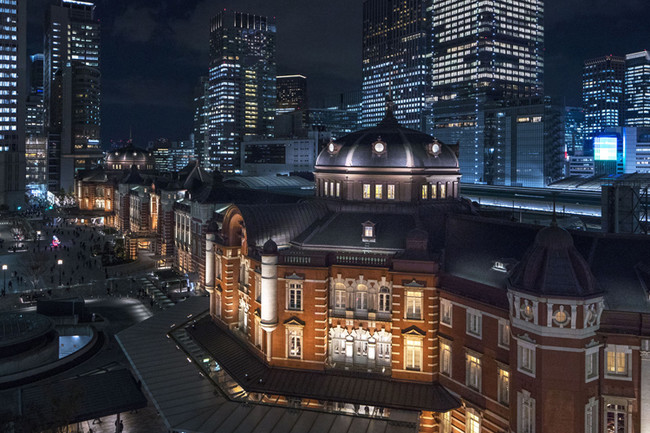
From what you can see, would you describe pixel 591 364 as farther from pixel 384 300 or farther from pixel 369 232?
pixel 369 232

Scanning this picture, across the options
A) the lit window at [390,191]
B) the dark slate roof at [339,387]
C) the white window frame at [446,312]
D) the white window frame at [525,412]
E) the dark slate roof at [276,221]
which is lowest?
the dark slate roof at [339,387]

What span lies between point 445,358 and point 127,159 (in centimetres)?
15396

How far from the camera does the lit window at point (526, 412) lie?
3634 centimetres

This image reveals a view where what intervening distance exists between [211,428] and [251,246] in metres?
17.6

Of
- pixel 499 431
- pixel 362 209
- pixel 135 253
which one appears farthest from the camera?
pixel 135 253

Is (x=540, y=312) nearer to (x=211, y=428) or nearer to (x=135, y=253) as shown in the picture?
(x=211, y=428)

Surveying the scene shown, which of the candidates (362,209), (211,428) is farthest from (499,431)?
(362,209)

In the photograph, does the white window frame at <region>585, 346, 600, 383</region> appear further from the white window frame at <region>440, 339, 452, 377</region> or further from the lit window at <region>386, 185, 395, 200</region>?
the lit window at <region>386, 185, 395, 200</region>

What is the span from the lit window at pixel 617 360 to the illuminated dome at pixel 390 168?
79.2ft

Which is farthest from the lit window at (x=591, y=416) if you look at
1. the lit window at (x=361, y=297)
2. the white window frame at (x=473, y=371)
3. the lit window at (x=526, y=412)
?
the lit window at (x=361, y=297)

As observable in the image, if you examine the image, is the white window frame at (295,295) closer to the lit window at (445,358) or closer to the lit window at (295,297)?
the lit window at (295,297)

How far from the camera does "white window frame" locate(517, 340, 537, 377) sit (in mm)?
36219

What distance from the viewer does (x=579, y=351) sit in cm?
3519

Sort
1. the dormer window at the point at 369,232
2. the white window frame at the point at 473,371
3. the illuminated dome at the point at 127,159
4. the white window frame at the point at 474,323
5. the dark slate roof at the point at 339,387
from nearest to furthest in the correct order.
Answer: the white window frame at the point at 473,371
the white window frame at the point at 474,323
the dark slate roof at the point at 339,387
the dormer window at the point at 369,232
the illuminated dome at the point at 127,159
